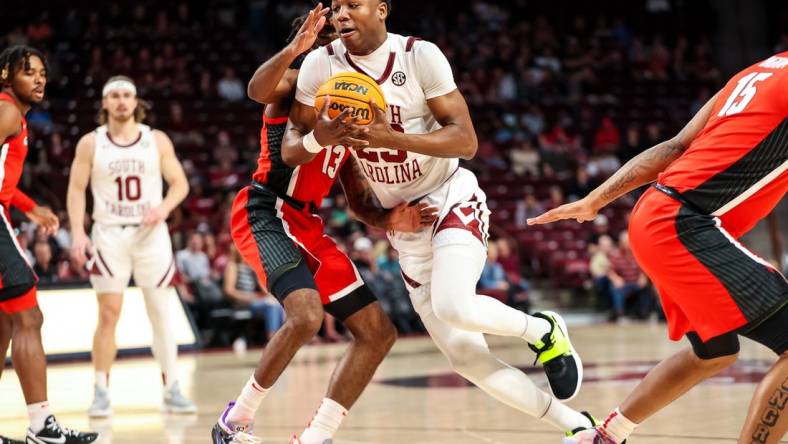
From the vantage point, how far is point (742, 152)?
13.3 ft

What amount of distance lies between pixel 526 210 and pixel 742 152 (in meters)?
14.2

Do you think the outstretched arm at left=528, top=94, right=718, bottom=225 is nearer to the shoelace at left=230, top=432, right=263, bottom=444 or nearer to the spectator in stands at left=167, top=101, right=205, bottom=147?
the shoelace at left=230, top=432, right=263, bottom=444

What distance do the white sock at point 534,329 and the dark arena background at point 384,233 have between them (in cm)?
88

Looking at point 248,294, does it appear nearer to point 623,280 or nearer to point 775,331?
point 623,280

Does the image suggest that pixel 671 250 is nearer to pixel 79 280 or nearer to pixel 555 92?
pixel 79 280

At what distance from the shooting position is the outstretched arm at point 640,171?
4.38 meters

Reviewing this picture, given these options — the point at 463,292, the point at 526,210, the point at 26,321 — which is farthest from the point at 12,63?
the point at 526,210

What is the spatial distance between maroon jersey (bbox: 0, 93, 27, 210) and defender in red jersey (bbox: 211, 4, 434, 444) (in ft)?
4.18

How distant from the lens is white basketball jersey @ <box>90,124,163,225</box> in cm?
743

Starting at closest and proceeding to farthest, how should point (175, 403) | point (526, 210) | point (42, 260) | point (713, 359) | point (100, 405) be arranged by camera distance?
1. point (713, 359)
2. point (100, 405)
3. point (175, 403)
4. point (42, 260)
5. point (526, 210)

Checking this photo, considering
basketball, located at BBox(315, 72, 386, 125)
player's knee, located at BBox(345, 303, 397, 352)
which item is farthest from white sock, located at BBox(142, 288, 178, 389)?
basketball, located at BBox(315, 72, 386, 125)

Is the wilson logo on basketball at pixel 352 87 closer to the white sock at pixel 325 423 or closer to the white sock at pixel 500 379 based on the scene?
the white sock at pixel 500 379

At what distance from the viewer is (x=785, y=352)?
3900 millimetres

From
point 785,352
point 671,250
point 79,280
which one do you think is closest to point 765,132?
point 671,250
